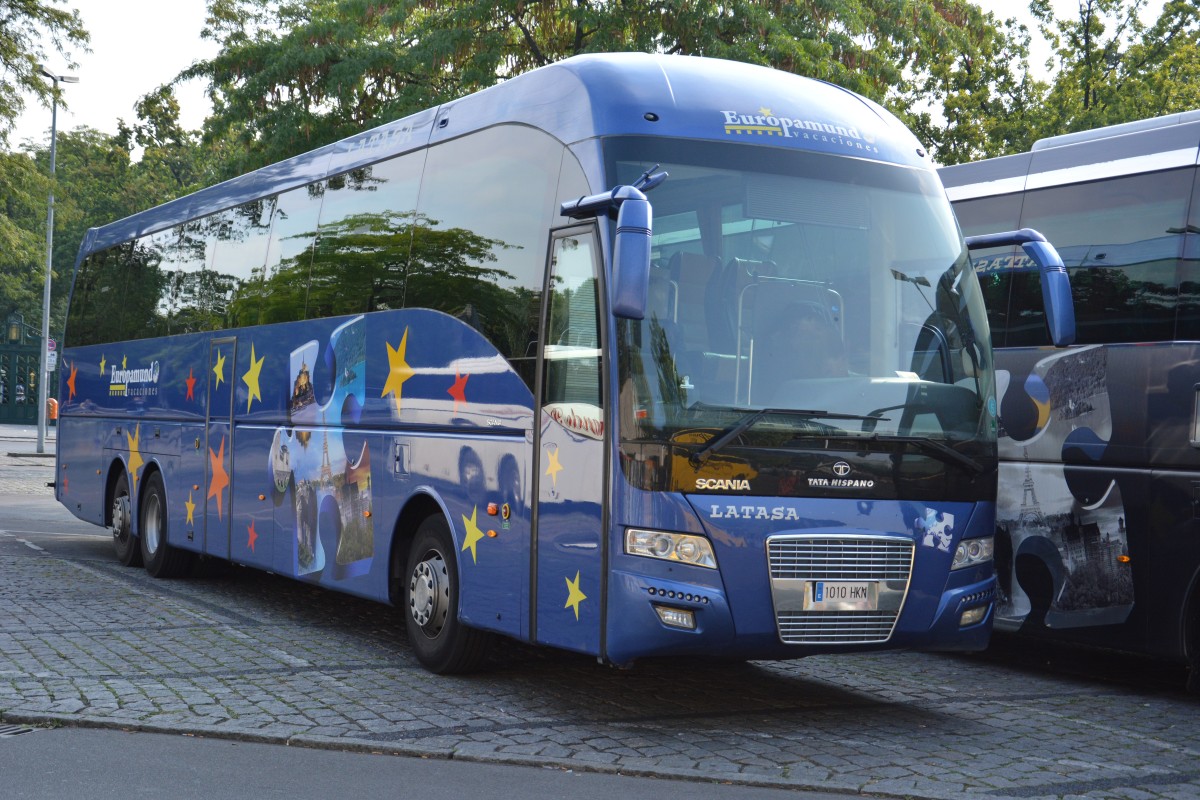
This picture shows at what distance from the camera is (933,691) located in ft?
29.9

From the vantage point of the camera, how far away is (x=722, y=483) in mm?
7160

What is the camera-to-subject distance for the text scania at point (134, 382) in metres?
14.6

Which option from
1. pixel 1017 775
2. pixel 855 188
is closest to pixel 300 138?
pixel 855 188

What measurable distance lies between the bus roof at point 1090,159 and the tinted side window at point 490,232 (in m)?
3.73

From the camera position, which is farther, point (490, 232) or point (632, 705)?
point (490, 232)

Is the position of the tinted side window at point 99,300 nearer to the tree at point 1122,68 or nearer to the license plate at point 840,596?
the license plate at point 840,596

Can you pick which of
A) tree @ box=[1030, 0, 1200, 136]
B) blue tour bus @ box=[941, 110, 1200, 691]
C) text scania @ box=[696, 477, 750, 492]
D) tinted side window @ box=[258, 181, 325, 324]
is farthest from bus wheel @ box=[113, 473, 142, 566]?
tree @ box=[1030, 0, 1200, 136]

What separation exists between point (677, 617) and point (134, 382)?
9.72 m

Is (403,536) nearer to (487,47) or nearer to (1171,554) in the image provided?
(1171,554)

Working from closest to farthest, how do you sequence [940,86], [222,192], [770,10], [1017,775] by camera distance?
1. [1017,775]
2. [222,192]
3. [770,10]
4. [940,86]

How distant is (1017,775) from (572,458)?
2664 mm

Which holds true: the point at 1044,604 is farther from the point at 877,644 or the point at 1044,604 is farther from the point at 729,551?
the point at 729,551

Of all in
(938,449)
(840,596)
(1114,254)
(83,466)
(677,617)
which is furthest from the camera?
(83,466)

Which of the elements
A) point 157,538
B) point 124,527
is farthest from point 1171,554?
point 124,527
